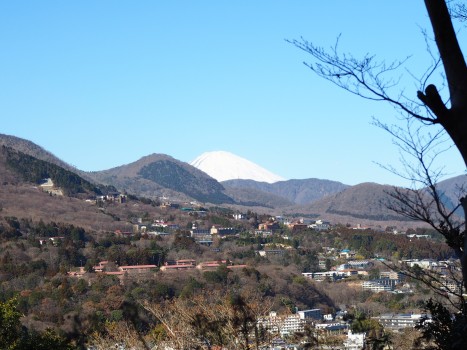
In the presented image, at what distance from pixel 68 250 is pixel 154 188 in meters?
88.7

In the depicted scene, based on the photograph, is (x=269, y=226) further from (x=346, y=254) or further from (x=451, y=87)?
(x=451, y=87)

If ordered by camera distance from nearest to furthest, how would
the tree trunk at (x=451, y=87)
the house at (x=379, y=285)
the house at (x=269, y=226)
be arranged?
the tree trunk at (x=451, y=87) < the house at (x=379, y=285) < the house at (x=269, y=226)

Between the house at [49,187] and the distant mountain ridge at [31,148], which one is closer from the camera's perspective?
the house at [49,187]

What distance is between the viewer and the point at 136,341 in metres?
8.36

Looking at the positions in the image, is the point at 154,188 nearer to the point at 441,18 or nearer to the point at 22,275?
the point at 22,275

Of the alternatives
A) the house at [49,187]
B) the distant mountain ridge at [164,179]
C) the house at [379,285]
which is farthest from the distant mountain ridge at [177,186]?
the house at [379,285]

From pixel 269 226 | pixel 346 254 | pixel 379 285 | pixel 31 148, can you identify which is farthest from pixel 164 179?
pixel 379 285

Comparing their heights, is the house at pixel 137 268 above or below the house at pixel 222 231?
below

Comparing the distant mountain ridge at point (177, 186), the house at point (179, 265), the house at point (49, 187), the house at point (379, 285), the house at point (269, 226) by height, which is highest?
the distant mountain ridge at point (177, 186)

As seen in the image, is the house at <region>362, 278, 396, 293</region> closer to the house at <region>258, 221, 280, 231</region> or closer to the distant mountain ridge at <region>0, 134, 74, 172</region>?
the house at <region>258, 221, 280, 231</region>

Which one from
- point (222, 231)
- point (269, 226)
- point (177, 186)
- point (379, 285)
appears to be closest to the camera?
point (379, 285)

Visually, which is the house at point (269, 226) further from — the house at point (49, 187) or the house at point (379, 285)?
the house at point (379, 285)

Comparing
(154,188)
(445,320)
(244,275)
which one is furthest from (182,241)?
(154,188)

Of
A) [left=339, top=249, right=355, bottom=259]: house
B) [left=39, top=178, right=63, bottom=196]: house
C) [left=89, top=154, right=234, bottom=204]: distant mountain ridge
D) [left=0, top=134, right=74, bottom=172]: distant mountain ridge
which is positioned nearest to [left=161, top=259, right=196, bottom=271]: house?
[left=339, top=249, right=355, bottom=259]: house
